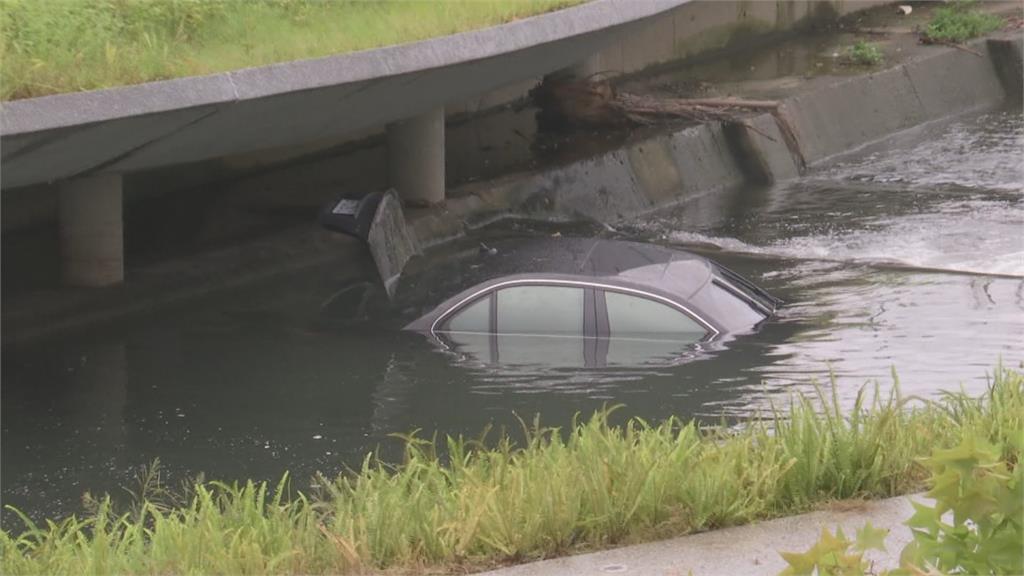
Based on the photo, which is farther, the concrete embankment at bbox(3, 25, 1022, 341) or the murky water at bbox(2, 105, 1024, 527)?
the concrete embankment at bbox(3, 25, 1022, 341)

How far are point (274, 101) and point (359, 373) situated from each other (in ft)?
7.21

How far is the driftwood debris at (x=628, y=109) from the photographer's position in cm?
2091

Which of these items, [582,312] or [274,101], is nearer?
[582,312]

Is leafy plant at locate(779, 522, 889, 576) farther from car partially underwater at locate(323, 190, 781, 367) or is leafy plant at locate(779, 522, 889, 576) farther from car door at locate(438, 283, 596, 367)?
car door at locate(438, 283, 596, 367)

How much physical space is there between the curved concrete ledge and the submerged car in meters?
2.00

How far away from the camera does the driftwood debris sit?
20906mm

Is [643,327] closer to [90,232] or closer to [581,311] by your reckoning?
[581,311]

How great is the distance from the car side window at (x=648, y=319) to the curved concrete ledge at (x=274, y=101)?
2741mm

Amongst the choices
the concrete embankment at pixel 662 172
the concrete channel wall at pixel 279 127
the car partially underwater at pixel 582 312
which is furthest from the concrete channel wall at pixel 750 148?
the car partially underwater at pixel 582 312

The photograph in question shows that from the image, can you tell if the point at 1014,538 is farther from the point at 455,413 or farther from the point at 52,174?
the point at 52,174

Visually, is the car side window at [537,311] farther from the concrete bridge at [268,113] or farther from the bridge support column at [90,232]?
the bridge support column at [90,232]

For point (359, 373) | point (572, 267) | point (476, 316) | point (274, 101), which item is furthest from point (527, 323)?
point (274, 101)

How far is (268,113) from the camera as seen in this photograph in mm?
12539

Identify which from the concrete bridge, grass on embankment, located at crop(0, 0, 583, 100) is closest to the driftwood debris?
the concrete bridge
